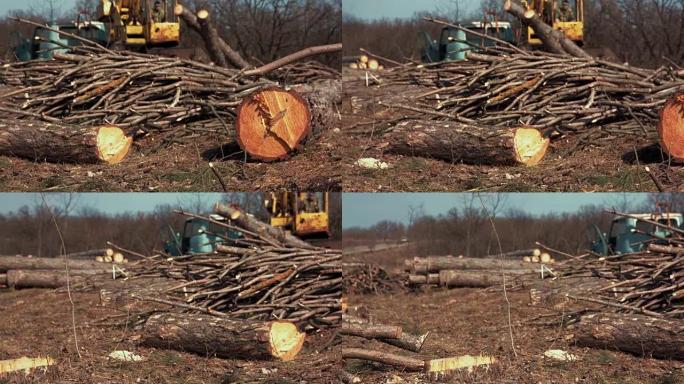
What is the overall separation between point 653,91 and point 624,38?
754 centimetres

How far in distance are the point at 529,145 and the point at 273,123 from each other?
257 centimetres

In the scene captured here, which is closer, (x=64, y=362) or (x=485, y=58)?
(x=64, y=362)

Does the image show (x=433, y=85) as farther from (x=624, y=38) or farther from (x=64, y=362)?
(x=624, y=38)

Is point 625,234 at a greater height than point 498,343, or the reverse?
point 625,234

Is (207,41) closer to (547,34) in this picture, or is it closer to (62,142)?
(62,142)

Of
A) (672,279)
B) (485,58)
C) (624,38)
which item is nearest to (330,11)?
(624,38)

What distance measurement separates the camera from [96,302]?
10.2 m

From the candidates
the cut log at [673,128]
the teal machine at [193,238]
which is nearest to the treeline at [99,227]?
the teal machine at [193,238]

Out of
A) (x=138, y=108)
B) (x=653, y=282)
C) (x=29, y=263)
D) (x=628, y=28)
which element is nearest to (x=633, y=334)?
(x=653, y=282)

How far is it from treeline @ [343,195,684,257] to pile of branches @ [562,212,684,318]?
6.58 feet

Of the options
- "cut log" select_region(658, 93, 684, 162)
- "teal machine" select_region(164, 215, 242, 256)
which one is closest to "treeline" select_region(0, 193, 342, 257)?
"teal machine" select_region(164, 215, 242, 256)

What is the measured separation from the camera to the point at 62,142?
8914 millimetres

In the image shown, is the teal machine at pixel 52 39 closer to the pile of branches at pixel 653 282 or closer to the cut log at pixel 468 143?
the cut log at pixel 468 143

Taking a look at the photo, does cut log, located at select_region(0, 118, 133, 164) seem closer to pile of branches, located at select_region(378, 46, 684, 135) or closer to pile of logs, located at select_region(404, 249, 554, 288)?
pile of branches, located at select_region(378, 46, 684, 135)
